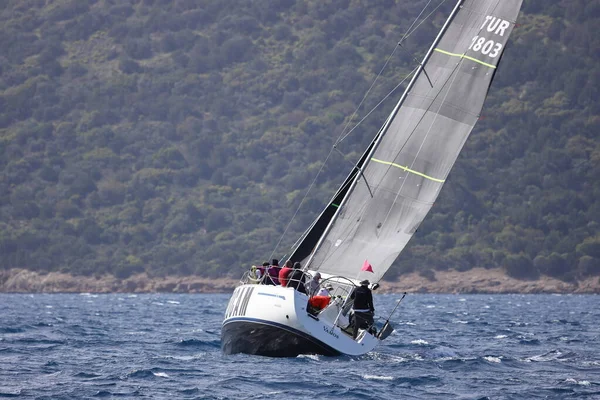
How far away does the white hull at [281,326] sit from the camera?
2070 centimetres

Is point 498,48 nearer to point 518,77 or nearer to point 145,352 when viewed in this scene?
point 145,352

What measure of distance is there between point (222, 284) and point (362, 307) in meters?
77.5

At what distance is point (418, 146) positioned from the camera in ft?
77.7

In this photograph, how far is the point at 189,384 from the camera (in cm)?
1841

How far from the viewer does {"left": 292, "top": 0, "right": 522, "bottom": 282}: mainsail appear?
77.1ft

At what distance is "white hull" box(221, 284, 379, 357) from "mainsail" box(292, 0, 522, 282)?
195cm

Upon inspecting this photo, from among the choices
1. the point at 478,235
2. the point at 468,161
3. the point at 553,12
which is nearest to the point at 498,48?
the point at 478,235

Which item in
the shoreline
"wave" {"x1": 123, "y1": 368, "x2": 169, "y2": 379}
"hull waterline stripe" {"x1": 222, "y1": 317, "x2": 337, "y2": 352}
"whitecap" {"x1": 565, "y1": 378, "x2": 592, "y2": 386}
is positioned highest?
"hull waterline stripe" {"x1": 222, "y1": 317, "x2": 337, "y2": 352}

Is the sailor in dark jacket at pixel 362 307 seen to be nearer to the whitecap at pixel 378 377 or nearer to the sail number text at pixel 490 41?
the whitecap at pixel 378 377

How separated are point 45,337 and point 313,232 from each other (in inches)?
313

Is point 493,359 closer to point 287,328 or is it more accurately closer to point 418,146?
point 418,146

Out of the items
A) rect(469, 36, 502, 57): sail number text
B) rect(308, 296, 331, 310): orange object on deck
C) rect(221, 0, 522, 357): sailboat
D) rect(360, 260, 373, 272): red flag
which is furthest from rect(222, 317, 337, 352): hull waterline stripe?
rect(469, 36, 502, 57): sail number text

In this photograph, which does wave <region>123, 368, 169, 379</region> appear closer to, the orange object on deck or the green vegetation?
the orange object on deck

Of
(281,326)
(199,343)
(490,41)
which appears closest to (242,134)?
(199,343)
